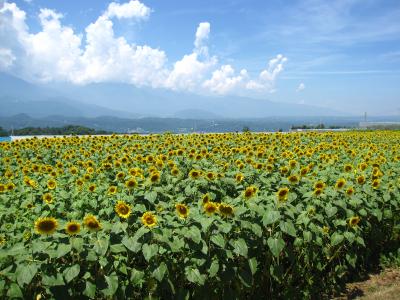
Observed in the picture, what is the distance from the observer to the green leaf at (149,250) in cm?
307

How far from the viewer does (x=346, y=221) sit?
4.49 metres

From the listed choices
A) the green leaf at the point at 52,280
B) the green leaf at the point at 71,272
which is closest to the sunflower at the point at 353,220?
the green leaf at the point at 71,272

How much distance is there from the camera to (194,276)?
3.22 metres

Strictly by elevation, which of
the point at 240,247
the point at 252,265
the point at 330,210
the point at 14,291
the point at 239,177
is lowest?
the point at 252,265

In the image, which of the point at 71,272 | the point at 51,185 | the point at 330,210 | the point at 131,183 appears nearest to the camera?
the point at 71,272

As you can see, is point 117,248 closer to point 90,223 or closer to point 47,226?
point 90,223

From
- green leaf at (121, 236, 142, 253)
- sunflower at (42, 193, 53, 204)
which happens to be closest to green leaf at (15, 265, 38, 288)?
green leaf at (121, 236, 142, 253)

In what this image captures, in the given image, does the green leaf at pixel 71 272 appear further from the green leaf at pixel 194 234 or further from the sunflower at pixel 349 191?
the sunflower at pixel 349 191

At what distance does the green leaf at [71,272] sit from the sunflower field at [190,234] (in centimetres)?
1

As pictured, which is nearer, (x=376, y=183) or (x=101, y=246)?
(x=101, y=246)

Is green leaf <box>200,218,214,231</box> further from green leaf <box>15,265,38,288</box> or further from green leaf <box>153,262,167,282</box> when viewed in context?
green leaf <box>15,265,38,288</box>

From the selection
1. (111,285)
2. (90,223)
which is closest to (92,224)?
(90,223)

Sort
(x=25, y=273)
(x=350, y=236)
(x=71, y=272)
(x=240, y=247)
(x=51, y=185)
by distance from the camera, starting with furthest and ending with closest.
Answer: (x=51, y=185) → (x=350, y=236) → (x=240, y=247) → (x=71, y=272) → (x=25, y=273)

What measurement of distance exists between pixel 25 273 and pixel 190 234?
4.20ft
